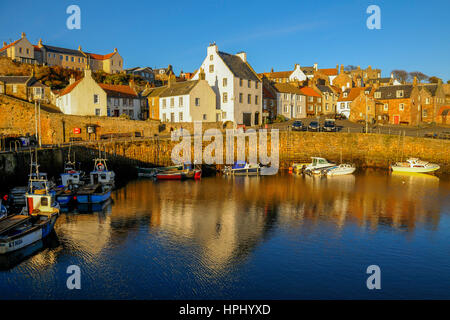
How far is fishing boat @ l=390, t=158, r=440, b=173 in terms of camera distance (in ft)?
149

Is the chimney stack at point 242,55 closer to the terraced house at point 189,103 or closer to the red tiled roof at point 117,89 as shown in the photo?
the terraced house at point 189,103

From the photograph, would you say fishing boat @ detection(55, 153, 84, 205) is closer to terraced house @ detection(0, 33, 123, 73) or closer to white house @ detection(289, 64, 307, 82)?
terraced house @ detection(0, 33, 123, 73)

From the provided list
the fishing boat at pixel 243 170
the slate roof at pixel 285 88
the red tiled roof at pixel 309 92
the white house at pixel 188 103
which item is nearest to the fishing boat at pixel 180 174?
the fishing boat at pixel 243 170

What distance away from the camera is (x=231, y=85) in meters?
58.1

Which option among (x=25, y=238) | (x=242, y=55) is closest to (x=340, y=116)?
(x=242, y=55)

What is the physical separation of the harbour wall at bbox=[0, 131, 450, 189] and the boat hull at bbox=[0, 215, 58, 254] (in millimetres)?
15803

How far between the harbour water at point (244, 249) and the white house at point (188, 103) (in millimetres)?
23942

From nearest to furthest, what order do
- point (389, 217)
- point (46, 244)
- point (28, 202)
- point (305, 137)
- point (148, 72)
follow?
point (46, 244) < point (28, 202) < point (389, 217) < point (305, 137) < point (148, 72)

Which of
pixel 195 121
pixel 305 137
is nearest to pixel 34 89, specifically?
pixel 195 121

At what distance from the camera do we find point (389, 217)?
87.6ft

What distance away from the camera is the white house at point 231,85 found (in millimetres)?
58562

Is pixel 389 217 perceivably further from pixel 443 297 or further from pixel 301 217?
pixel 443 297

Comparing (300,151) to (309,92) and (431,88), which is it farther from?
(431,88)

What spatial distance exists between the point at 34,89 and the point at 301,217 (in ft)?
150
